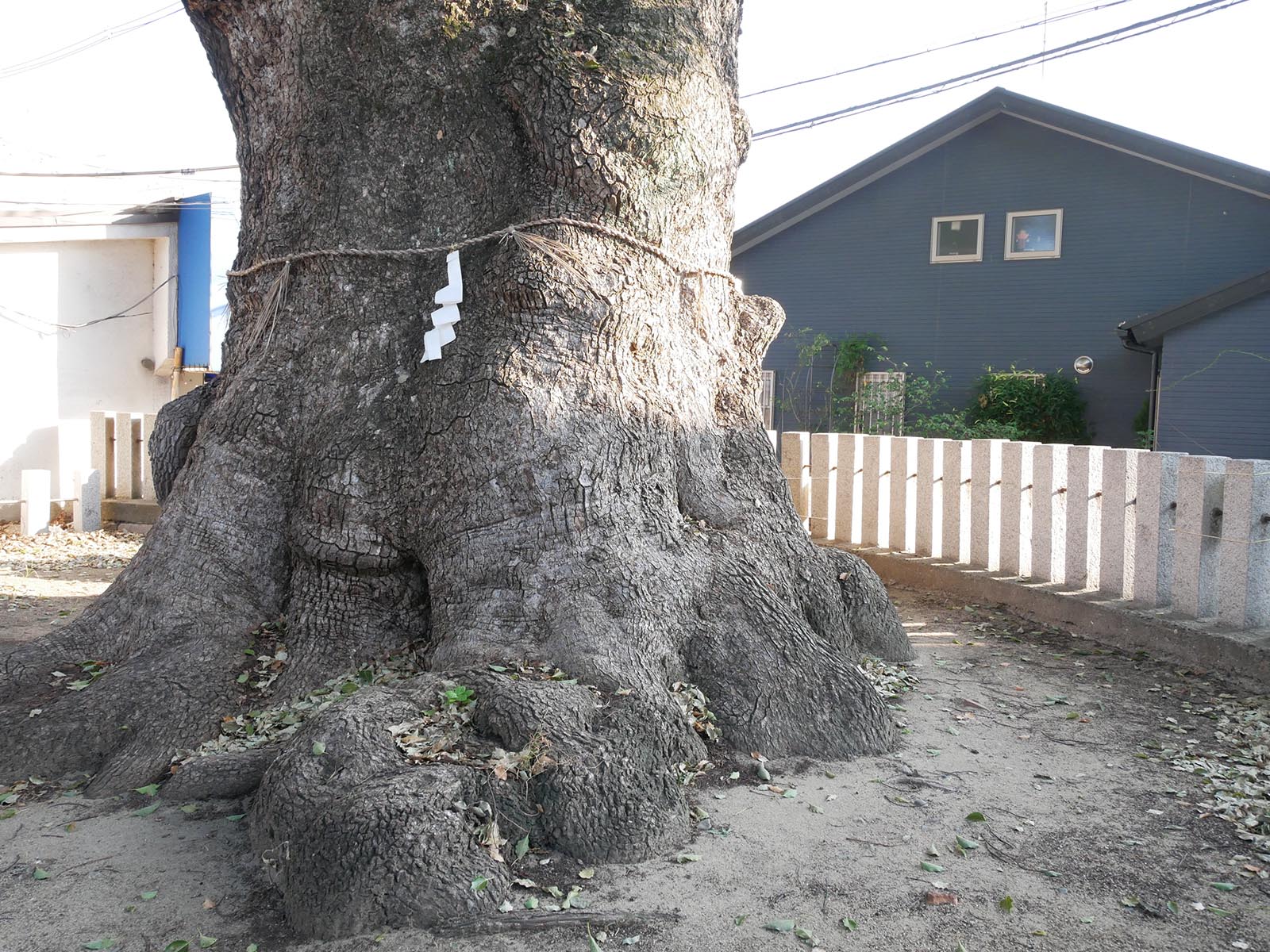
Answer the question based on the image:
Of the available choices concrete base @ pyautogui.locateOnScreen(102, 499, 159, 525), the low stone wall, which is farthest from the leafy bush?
concrete base @ pyautogui.locateOnScreen(102, 499, 159, 525)

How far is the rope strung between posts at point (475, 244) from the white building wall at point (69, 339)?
887 cm

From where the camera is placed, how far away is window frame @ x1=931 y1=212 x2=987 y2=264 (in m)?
17.5

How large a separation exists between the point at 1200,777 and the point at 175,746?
3812 millimetres

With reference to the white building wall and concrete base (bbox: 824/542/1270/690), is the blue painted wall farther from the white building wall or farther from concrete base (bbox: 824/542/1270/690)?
concrete base (bbox: 824/542/1270/690)

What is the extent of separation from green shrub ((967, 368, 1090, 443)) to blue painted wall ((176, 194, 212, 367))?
11824 mm

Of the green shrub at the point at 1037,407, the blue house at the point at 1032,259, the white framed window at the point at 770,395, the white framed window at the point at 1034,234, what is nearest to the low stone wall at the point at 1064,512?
the green shrub at the point at 1037,407

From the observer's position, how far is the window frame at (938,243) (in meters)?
17.5

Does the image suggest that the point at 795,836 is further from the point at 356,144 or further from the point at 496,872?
the point at 356,144

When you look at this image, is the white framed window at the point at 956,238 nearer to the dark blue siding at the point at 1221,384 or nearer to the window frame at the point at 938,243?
the window frame at the point at 938,243

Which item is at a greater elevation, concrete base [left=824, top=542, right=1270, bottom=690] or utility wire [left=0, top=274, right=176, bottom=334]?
utility wire [left=0, top=274, right=176, bottom=334]

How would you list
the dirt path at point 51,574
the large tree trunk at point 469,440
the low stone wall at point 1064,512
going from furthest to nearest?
the dirt path at point 51,574
the low stone wall at point 1064,512
the large tree trunk at point 469,440

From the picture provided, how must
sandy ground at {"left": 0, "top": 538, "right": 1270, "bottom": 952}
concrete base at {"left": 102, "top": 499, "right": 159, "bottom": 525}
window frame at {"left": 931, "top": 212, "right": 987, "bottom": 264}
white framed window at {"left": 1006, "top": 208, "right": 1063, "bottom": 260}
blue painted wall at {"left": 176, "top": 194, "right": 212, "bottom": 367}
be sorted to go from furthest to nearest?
window frame at {"left": 931, "top": 212, "right": 987, "bottom": 264} → white framed window at {"left": 1006, "top": 208, "right": 1063, "bottom": 260} → blue painted wall at {"left": 176, "top": 194, "right": 212, "bottom": 367} → concrete base at {"left": 102, "top": 499, "right": 159, "bottom": 525} → sandy ground at {"left": 0, "top": 538, "right": 1270, "bottom": 952}

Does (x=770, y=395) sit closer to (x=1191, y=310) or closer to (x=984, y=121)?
(x=984, y=121)

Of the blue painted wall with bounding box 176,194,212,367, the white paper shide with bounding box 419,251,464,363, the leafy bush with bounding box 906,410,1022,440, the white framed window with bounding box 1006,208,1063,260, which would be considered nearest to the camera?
the white paper shide with bounding box 419,251,464,363
